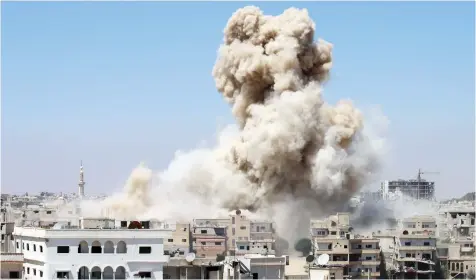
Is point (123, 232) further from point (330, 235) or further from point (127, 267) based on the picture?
point (330, 235)

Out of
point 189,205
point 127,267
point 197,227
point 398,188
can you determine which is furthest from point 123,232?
point 398,188

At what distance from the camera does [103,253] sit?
2636 cm

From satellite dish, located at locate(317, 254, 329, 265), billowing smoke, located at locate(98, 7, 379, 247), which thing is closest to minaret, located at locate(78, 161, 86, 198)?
billowing smoke, located at locate(98, 7, 379, 247)

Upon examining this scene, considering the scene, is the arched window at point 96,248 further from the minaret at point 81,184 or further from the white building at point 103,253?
the minaret at point 81,184

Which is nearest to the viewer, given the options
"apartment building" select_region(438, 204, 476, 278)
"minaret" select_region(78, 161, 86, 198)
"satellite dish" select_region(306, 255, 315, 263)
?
"satellite dish" select_region(306, 255, 315, 263)

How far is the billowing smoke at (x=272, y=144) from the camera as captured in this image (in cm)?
4966

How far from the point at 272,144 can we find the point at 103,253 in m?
23.8

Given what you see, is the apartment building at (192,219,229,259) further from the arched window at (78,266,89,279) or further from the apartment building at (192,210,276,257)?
the arched window at (78,266,89,279)

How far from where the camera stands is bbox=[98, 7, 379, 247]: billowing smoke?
1955 inches

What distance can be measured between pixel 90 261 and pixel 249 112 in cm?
2609

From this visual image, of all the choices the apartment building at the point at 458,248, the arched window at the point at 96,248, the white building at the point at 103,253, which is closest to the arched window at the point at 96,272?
the white building at the point at 103,253

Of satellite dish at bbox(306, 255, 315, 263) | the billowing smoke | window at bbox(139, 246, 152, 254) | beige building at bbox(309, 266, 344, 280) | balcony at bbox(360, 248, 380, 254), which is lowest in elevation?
beige building at bbox(309, 266, 344, 280)

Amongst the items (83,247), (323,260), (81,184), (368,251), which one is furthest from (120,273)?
(81,184)

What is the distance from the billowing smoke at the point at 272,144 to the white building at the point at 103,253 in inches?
823
